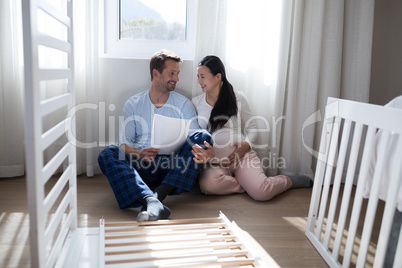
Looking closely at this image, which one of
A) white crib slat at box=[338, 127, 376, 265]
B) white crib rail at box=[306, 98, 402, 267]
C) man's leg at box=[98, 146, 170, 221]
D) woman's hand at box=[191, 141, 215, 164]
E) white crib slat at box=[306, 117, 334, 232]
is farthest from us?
woman's hand at box=[191, 141, 215, 164]

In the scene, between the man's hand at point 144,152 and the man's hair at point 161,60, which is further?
the man's hair at point 161,60

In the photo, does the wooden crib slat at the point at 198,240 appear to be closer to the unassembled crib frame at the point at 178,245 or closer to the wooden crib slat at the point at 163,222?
the unassembled crib frame at the point at 178,245

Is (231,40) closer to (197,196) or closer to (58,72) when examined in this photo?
(197,196)

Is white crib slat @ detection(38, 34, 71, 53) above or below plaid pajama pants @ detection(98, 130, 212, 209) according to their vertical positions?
above

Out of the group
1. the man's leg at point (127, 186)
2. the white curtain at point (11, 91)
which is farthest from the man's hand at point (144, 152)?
the white curtain at point (11, 91)

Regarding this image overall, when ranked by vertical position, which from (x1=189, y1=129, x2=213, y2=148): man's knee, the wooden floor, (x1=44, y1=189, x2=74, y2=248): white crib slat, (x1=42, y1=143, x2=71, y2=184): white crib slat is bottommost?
the wooden floor

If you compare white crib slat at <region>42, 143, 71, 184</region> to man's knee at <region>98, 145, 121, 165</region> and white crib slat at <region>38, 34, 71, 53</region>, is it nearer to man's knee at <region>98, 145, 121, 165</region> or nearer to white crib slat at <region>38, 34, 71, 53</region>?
white crib slat at <region>38, 34, 71, 53</region>

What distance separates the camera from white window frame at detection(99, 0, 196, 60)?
244 centimetres

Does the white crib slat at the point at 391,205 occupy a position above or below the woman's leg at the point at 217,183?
above

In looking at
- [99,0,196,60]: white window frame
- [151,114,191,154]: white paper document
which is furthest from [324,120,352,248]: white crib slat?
[99,0,196,60]: white window frame

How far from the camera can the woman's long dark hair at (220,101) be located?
221cm

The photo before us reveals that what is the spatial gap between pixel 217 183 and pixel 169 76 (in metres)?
0.69

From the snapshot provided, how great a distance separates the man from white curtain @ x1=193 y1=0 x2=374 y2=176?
23 centimetres

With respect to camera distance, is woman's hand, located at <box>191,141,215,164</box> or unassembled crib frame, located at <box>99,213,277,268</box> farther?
woman's hand, located at <box>191,141,215,164</box>
